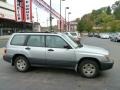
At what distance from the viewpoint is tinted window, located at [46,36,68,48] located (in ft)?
26.1

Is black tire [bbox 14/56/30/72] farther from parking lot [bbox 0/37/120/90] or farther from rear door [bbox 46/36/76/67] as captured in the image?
rear door [bbox 46/36/76/67]

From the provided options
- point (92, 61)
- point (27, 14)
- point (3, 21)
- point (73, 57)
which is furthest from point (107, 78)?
point (27, 14)

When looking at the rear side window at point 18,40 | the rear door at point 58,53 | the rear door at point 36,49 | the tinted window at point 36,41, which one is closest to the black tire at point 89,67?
the rear door at point 58,53

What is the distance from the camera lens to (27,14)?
79.5 m

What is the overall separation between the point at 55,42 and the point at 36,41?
33.1 inches

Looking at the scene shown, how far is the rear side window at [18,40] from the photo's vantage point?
862cm

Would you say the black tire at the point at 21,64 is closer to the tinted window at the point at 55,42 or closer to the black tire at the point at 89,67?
the tinted window at the point at 55,42

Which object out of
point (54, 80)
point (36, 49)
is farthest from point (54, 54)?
point (54, 80)

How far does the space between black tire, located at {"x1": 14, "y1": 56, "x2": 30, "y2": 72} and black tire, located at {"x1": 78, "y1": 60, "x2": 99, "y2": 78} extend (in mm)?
2290

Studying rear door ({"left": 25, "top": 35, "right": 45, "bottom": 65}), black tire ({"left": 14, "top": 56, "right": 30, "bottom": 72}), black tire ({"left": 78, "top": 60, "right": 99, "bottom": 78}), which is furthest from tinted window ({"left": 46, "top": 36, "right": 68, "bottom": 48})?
black tire ({"left": 14, "top": 56, "right": 30, "bottom": 72})

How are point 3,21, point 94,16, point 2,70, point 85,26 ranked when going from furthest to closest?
point 94,16 < point 85,26 < point 3,21 < point 2,70

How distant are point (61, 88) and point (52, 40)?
7.87ft

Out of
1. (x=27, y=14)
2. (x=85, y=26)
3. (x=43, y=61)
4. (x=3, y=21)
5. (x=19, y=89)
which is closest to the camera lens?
(x=19, y=89)

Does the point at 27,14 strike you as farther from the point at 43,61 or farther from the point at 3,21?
the point at 43,61
